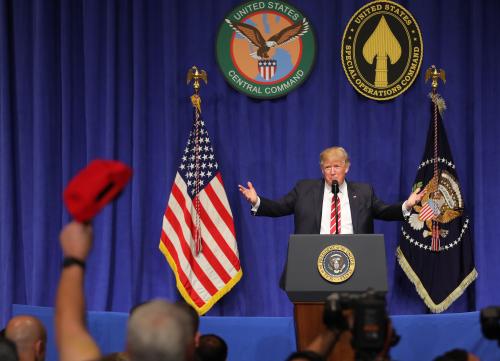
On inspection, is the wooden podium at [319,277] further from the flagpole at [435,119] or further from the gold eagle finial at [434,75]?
the gold eagle finial at [434,75]

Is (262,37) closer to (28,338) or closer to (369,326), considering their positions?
(28,338)

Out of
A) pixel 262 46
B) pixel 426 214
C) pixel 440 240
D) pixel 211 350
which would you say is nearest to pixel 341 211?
pixel 426 214

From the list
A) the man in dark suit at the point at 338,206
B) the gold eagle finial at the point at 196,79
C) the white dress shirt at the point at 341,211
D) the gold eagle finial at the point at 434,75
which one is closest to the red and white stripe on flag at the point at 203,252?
the gold eagle finial at the point at 196,79

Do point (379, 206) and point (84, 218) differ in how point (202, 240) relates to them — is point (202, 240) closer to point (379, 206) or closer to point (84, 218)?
point (379, 206)

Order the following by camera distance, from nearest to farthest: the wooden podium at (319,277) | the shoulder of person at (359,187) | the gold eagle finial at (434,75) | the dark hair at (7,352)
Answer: the dark hair at (7,352)
the wooden podium at (319,277)
the shoulder of person at (359,187)
the gold eagle finial at (434,75)

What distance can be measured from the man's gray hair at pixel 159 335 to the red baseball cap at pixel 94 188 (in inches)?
11.2

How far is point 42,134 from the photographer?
703 centimetres

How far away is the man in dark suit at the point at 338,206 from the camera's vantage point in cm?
557

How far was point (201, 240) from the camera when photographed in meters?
6.81

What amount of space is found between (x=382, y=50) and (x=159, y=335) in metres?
5.62

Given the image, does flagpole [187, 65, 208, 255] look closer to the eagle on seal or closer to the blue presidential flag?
the eagle on seal

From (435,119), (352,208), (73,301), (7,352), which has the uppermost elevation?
(435,119)

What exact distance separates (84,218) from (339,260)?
102 inches

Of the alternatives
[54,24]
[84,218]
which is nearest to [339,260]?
[84,218]
